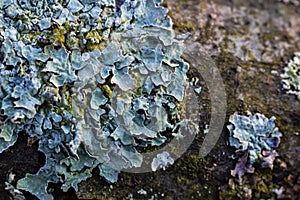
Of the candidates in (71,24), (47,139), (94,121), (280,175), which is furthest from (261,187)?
(71,24)

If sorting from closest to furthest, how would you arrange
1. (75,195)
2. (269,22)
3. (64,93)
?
(64,93), (75,195), (269,22)

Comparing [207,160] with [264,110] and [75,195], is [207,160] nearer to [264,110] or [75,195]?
[264,110]

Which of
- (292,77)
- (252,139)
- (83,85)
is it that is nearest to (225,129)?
(252,139)

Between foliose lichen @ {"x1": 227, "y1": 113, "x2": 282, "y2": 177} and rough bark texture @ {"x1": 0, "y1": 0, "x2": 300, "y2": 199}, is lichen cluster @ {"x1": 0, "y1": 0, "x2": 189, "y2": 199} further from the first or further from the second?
foliose lichen @ {"x1": 227, "y1": 113, "x2": 282, "y2": 177}

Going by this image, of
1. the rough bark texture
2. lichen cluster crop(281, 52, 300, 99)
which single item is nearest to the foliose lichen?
the rough bark texture

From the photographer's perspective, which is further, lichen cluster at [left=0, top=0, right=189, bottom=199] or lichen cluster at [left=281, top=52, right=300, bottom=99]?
lichen cluster at [left=281, top=52, right=300, bottom=99]
